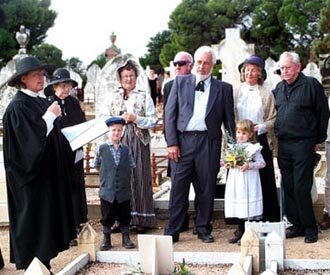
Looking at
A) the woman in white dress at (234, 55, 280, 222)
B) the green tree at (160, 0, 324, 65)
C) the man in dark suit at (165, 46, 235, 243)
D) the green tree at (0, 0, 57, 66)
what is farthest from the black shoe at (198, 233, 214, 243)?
the green tree at (0, 0, 57, 66)

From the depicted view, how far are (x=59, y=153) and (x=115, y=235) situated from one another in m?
1.82

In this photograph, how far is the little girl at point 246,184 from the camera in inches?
254

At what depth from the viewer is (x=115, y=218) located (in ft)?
21.7

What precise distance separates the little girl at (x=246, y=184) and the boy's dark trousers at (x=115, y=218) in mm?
1004

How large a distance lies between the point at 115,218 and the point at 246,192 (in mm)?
1325

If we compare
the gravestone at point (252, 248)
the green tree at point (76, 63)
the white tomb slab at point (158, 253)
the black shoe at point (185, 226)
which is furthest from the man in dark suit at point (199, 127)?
the green tree at point (76, 63)

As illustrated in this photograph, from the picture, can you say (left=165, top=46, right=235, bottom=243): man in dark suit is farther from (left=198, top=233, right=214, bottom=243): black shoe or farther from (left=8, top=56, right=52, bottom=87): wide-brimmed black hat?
(left=8, top=56, right=52, bottom=87): wide-brimmed black hat

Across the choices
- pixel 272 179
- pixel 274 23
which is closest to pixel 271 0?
pixel 274 23

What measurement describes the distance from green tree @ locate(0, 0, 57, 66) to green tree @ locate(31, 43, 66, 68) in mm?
727

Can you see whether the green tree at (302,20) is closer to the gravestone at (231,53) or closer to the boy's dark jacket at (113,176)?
the gravestone at (231,53)

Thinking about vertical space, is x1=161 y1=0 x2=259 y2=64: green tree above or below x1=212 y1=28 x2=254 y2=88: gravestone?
above

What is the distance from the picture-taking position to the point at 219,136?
6605 mm

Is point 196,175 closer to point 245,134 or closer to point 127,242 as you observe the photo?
point 245,134

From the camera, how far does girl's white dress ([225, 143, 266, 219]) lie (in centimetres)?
650
